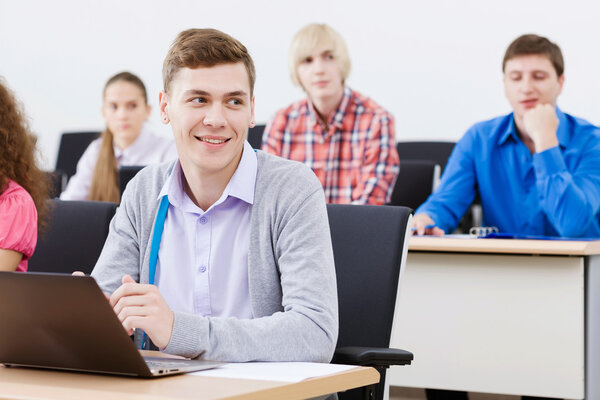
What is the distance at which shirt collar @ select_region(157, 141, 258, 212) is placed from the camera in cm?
158

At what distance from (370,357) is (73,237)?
3.01 ft

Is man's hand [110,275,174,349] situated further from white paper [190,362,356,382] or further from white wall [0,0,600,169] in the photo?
white wall [0,0,600,169]

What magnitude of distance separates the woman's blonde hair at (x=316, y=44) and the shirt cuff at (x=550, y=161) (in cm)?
106

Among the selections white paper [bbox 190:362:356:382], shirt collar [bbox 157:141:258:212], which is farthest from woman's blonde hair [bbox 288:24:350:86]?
white paper [bbox 190:362:356:382]

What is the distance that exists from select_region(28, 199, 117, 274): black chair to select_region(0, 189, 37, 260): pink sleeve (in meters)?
0.10

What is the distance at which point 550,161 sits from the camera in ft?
9.75

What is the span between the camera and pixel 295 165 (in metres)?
1.63

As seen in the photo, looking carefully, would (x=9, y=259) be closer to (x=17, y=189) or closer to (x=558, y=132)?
(x=17, y=189)

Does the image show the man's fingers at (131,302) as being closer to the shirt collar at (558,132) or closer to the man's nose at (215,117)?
the man's nose at (215,117)

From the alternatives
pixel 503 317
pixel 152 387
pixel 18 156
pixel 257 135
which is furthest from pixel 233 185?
pixel 257 135

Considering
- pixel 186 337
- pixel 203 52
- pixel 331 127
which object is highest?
pixel 331 127

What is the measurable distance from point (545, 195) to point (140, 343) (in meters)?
1.77

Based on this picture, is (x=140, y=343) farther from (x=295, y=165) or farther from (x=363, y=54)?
(x=363, y=54)

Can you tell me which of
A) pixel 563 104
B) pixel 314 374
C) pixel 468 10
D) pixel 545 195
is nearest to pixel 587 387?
pixel 545 195
